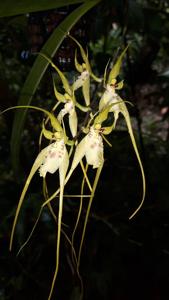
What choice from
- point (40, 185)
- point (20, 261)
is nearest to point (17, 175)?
point (40, 185)

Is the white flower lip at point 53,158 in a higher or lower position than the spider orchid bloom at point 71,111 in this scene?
lower

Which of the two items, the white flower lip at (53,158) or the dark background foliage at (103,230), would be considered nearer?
the white flower lip at (53,158)

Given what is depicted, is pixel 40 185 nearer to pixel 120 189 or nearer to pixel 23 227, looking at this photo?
pixel 23 227

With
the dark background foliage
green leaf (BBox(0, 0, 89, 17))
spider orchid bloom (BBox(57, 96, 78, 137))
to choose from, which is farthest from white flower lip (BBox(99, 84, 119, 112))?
the dark background foliage

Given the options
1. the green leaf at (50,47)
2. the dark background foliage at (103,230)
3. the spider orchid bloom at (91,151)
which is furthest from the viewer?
the dark background foliage at (103,230)

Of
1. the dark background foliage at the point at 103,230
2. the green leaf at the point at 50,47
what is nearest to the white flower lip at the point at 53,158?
the green leaf at the point at 50,47

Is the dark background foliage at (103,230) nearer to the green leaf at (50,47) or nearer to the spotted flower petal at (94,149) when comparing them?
the green leaf at (50,47)
